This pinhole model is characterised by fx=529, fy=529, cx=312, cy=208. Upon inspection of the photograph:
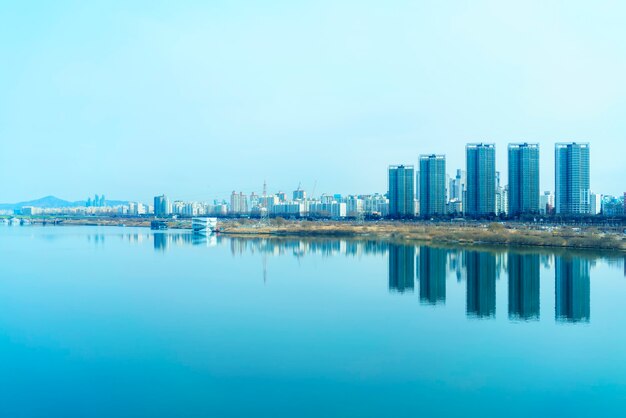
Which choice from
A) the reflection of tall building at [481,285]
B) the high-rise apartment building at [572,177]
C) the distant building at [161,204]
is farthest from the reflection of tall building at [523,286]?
the distant building at [161,204]

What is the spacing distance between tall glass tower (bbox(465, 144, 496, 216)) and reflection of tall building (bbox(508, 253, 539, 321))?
1752 cm

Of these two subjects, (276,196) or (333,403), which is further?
(276,196)

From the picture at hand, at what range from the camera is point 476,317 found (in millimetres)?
7988

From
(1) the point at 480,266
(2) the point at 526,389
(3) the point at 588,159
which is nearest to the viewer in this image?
(2) the point at 526,389

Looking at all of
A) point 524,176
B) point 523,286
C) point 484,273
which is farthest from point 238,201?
point 523,286

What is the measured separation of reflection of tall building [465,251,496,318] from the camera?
28.2 feet

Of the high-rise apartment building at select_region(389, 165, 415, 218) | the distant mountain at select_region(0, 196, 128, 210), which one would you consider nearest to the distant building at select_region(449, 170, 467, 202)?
the high-rise apartment building at select_region(389, 165, 415, 218)

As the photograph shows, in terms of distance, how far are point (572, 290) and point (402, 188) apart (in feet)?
98.4

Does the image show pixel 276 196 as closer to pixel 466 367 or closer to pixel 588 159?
pixel 588 159

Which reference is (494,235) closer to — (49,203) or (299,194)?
(299,194)

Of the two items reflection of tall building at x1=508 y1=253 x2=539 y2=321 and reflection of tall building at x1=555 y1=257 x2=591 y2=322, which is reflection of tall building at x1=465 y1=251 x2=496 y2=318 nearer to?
reflection of tall building at x1=508 y1=253 x2=539 y2=321

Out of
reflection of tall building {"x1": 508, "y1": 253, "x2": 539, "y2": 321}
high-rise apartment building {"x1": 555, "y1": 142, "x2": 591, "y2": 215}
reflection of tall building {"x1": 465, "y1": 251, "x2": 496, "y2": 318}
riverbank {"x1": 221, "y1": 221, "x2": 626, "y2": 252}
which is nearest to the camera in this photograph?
reflection of tall building {"x1": 508, "y1": 253, "x2": 539, "y2": 321}

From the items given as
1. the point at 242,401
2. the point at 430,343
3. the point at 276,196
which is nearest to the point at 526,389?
the point at 430,343

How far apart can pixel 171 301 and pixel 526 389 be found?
6057 millimetres
